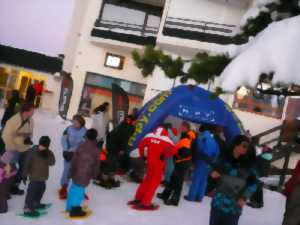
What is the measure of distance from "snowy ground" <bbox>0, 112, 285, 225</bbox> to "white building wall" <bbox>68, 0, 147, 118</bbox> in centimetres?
1279

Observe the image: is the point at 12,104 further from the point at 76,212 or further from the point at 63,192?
the point at 76,212

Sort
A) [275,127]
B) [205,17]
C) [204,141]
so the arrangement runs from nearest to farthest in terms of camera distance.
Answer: [204,141]
[275,127]
[205,17]

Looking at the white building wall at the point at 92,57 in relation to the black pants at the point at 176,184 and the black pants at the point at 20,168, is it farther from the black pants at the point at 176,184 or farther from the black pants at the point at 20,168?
the black pants at the point at 20,168

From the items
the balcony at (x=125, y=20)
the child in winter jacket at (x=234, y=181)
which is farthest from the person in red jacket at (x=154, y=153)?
the balcony at (x=125, y=20)

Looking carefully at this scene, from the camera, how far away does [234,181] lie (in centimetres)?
530

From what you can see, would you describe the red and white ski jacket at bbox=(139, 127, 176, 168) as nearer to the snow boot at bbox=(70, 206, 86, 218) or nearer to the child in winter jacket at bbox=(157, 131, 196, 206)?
the child in winter jacket at bbox=(157, 131, 196, 206)

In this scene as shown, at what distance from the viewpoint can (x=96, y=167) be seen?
6.89 m

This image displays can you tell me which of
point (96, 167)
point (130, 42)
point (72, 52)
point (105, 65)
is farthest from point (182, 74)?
point (72, 52)

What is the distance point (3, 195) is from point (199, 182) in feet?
14.7

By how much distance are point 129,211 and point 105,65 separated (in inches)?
631

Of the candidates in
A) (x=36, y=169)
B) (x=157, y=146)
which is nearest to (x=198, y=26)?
(x=157, y=146)

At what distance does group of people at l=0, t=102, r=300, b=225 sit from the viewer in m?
5.35

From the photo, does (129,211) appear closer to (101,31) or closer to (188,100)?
(188,100)

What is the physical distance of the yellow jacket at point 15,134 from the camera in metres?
6.99
